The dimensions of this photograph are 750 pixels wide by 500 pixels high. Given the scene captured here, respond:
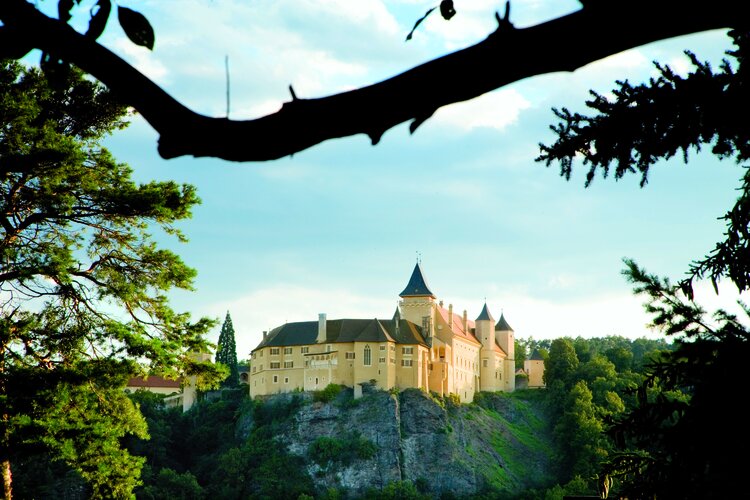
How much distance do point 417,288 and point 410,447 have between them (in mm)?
18868

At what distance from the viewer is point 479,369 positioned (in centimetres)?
9838

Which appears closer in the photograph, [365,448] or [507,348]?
[365,448]

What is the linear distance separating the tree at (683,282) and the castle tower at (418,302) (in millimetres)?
86788

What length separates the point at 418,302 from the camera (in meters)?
94.8

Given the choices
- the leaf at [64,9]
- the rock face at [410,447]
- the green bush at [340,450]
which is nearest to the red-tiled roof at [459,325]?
the rock face at [410,447]

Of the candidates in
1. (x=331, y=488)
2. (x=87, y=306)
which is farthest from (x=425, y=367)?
(x=87, y=306)

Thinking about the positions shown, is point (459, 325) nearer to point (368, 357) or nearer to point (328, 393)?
point (368, 357)

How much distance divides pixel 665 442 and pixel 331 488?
76.5m

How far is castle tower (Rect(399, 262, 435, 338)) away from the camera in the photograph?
307 ft

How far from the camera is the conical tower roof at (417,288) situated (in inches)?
3767

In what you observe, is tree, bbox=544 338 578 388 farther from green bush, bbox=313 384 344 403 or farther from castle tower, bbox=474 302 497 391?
green bush, bbox=313 384 344 403

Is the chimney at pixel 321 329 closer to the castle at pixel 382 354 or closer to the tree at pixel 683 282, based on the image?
the castle at pixel 382 354

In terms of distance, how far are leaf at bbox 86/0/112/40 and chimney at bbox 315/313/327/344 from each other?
8556 centimetres

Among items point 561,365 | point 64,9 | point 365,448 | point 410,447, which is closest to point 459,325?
point 561,365
